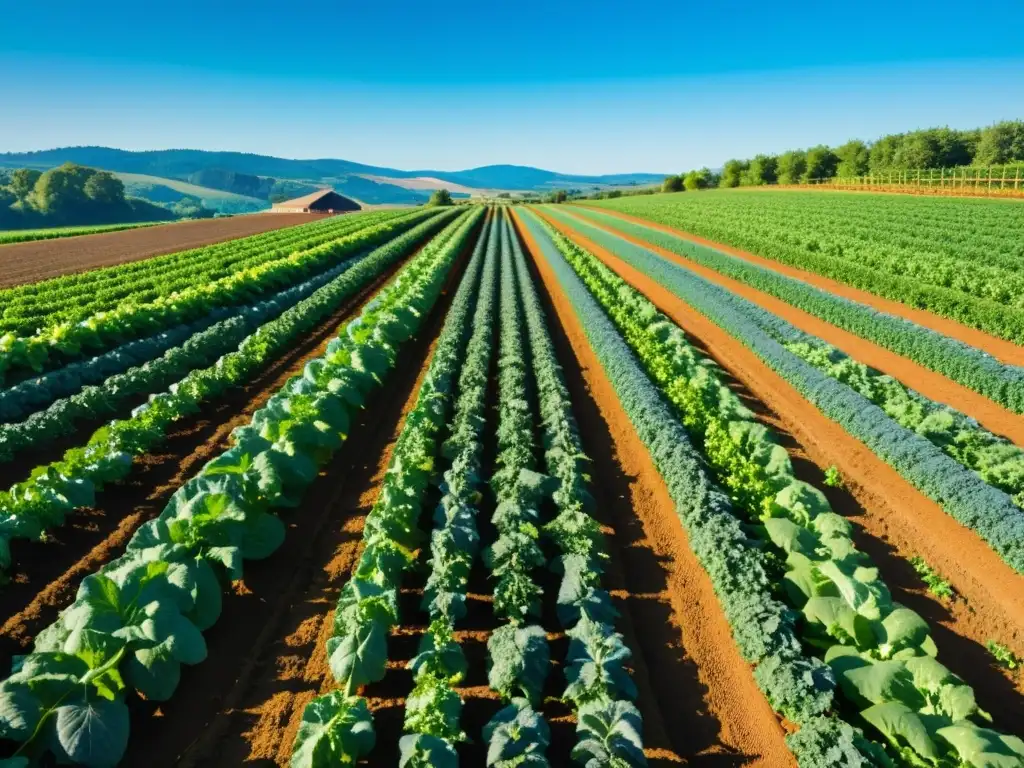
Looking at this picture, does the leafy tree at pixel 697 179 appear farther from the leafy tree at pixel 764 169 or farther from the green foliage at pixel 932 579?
the green foliage at pixel 932 579

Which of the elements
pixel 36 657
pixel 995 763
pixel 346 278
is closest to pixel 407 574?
pixel 36 657

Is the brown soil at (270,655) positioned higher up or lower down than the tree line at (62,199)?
lower down

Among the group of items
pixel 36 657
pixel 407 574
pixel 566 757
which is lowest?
pixel 566 757

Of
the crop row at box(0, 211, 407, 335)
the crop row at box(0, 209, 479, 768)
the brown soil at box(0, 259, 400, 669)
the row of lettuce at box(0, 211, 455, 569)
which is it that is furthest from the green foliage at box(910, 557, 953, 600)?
the crop row at box(0, 211, 407, 335)

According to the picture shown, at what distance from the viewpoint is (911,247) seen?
28547 mm

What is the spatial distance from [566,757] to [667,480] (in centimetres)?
513

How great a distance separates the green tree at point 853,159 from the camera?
84500 millimetres

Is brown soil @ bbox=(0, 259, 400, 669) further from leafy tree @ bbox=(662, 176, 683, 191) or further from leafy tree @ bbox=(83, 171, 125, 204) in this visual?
leafy tree @ bbox=(662, 176, 683, 191)

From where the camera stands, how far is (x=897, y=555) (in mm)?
8406

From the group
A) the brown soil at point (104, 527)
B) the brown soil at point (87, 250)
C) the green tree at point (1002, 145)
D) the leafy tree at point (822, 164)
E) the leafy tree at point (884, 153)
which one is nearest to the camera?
the brown soil at point (104, 527)

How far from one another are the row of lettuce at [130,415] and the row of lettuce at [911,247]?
74.4 feet

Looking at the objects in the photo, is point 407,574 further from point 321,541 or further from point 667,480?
point 667,480

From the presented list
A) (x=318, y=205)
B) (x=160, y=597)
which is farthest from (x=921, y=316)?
(x=318, y=205)

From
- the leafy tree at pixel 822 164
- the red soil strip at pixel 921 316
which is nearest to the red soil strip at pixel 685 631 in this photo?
the red soil strip at pixel 921 316
